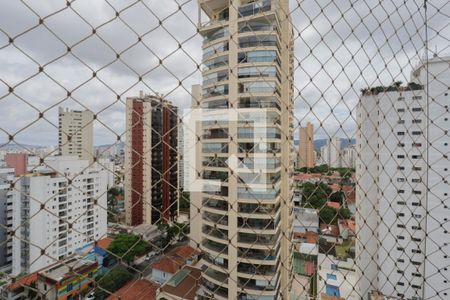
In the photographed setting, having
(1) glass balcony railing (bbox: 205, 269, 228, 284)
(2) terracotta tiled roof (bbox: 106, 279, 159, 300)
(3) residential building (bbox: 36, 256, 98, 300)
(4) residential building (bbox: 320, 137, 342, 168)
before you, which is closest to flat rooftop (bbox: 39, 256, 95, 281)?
(3) residential building (bbox: 36, 256, 98, 300)

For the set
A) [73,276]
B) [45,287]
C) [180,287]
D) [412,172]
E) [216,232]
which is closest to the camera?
[45,287]

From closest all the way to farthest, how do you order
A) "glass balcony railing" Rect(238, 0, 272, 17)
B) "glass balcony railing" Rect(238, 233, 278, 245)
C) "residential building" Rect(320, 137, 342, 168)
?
"residential building" Rect(320, 137, 342, 168) → "glass balcony railing" Rect(238, 0, 272, 17) → "glass balcony railing" Rect(238, 233, 278, 245)

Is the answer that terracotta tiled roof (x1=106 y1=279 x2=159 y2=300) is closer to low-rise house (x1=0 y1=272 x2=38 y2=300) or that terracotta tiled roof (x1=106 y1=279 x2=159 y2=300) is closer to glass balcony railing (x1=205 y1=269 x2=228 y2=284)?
low-rise house (x1=0 y1=272 x2=38 y2=300)

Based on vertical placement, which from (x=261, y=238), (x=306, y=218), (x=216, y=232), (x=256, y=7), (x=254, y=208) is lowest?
(x=306, y=218)

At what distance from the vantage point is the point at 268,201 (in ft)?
12.9

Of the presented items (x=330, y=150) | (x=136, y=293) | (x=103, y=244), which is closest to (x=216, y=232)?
(x=136, y=293)

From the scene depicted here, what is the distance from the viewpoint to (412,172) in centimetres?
509

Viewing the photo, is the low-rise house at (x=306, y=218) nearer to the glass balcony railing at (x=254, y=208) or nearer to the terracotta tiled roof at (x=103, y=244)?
the glass balcony railing at (x=254, y=208)

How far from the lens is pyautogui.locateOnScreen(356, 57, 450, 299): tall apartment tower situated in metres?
1.18

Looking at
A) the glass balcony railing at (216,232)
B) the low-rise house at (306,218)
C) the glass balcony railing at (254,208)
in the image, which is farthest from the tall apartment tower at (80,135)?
the glass balcony railing at (254,208)

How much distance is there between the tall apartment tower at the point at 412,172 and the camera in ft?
3.86

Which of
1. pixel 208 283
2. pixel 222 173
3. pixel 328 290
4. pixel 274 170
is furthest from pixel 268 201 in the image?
pixel 328 290

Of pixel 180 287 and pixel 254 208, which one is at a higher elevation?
pixel 254 208

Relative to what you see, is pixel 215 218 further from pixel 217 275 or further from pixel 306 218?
pixel 306 218
